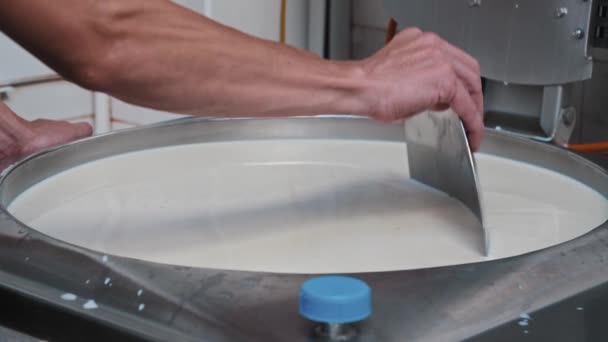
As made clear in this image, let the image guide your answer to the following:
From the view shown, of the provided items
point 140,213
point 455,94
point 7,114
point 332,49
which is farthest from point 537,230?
point 332,49

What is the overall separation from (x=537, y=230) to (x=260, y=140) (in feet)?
1.70

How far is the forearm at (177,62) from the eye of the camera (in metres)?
0.70

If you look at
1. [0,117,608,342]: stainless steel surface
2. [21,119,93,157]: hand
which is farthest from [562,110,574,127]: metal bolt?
[21,119,93,157]: hand

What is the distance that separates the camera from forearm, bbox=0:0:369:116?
2.30ft

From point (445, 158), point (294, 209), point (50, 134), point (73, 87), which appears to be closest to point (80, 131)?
point (50, 134)

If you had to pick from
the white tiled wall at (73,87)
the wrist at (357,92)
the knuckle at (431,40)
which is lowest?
the white tiled wall at (73,87)

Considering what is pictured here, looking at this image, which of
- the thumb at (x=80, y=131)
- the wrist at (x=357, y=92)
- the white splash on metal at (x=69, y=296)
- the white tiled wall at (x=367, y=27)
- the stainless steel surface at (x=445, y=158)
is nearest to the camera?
the white splash on metal at (x=69, y=296)

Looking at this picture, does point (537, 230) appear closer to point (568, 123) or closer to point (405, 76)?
point (405, 76)

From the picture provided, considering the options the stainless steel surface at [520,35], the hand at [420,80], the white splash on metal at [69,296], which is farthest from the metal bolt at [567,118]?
the white splash on metal at [69,296]

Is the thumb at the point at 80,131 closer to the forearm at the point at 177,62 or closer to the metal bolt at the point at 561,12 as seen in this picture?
the forearm at the point at 177,62

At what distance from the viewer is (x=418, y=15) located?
147 centimetres

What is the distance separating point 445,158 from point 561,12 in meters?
0.32

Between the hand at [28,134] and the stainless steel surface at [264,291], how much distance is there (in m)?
0.48

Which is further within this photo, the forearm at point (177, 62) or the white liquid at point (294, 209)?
the white liquid at point (294, 209)
